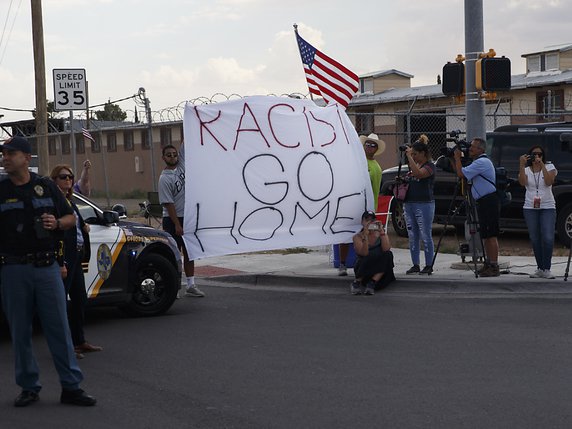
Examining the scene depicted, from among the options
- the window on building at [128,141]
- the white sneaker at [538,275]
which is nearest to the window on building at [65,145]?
the window on building at [128,141]

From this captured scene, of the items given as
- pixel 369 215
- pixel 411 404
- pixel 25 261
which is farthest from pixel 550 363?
pixel 369 215

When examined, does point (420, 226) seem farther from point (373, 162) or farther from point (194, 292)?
point (194, 292)

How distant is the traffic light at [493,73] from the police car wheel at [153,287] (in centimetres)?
521

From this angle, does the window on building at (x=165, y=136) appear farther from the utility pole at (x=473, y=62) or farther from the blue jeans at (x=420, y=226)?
the blue jeans at (x=420, y=226)

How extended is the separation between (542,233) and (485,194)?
87cm

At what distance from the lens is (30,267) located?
665 cm

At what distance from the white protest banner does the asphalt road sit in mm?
982

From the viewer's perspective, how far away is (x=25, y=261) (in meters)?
6.64

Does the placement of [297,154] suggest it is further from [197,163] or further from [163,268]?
[163,268]

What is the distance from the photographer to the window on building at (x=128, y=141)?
1839 inches

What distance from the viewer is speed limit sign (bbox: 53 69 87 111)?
17.6 m

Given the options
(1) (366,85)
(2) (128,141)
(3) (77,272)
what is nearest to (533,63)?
(1) (366,85)

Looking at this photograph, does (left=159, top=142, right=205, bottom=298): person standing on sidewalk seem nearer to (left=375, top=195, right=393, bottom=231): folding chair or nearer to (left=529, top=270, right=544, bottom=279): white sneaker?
(left=375, top=195, right=393, bottom=231): folding chair

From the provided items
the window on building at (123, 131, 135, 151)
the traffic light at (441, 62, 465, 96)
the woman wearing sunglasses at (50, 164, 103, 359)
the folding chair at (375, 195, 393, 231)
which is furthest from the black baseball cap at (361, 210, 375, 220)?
the window on building at (123, 131, 135, 151)
